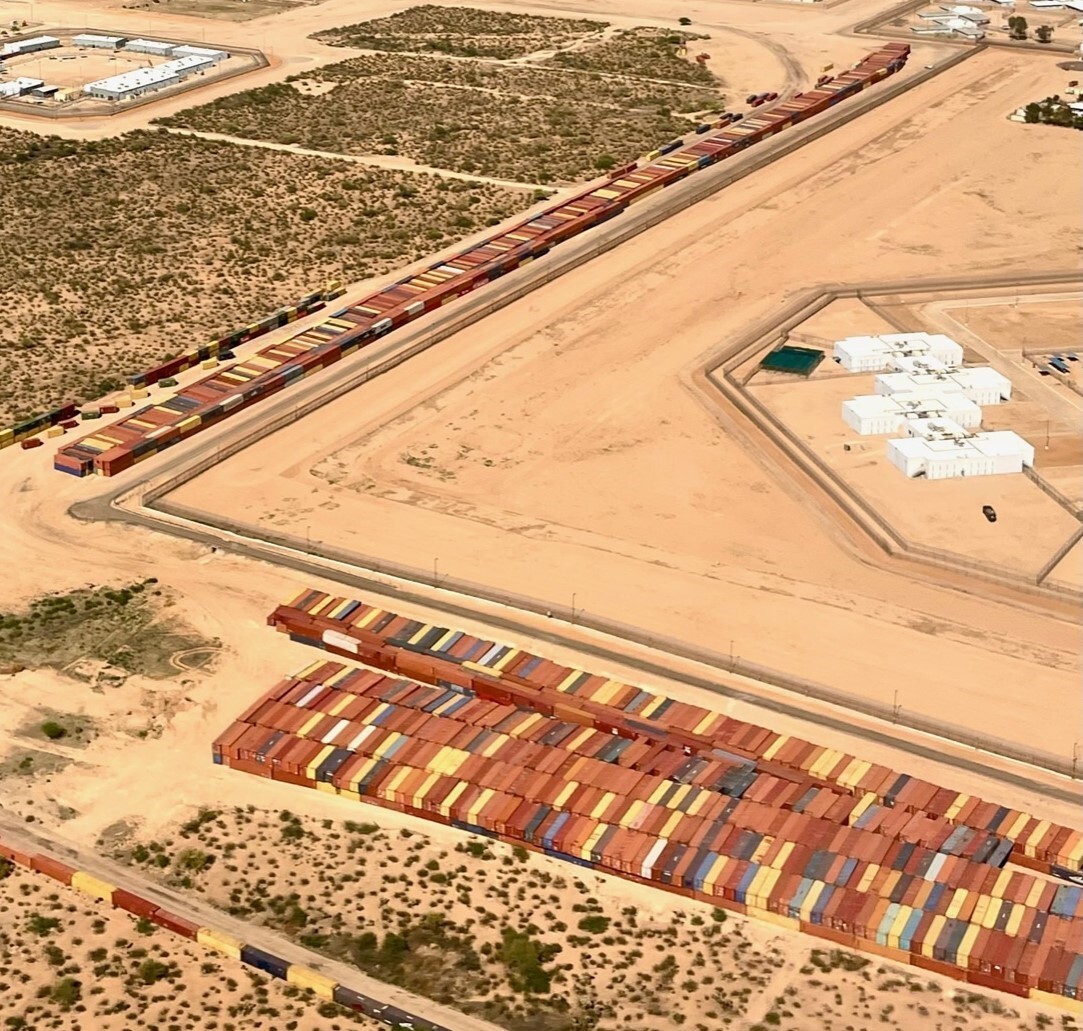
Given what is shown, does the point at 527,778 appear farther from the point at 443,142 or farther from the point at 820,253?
the point at 443,142

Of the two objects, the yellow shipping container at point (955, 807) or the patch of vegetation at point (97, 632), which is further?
the patch of vegetation at point (97, 632)

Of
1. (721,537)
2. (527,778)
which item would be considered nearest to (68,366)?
(721,537)

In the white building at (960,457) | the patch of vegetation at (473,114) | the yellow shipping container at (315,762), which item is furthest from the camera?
the patch of vegetation at (473,114)

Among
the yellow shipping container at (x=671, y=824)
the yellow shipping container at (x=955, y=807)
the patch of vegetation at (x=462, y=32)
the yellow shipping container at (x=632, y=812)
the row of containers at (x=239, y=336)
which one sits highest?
the patch of vegetation at (x=462, y=32)

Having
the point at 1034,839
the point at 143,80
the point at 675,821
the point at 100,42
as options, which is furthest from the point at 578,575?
the point at 100,42

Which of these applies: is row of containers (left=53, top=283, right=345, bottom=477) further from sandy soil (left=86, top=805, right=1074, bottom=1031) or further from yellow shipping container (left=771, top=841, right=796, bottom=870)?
yellow shipping container (left=771, top=841, right=796, bottom=870)

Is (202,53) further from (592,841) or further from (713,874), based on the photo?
(713,874)

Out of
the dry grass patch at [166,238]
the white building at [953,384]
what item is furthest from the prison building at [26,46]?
the white building at [953,384]

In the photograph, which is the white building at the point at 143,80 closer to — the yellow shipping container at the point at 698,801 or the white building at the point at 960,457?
the white building at the point at 960,457
